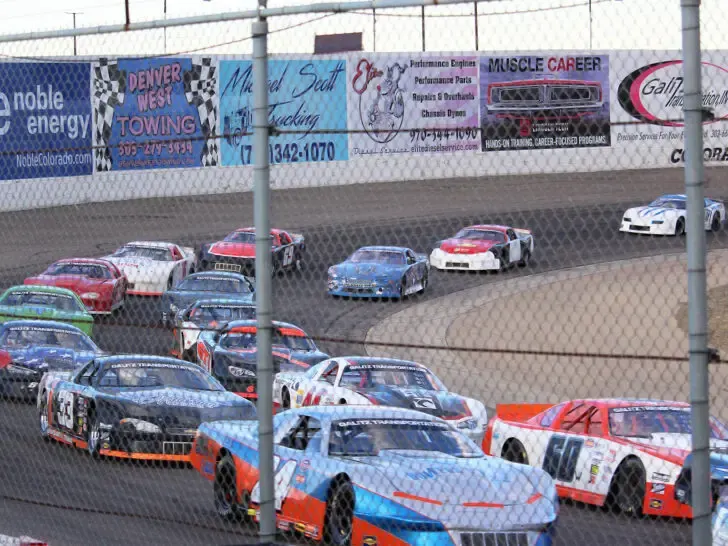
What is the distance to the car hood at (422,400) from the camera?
13.2m

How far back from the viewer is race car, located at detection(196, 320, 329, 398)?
52.6 ft

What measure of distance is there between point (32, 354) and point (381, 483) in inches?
319

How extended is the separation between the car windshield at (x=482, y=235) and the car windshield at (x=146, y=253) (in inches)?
222

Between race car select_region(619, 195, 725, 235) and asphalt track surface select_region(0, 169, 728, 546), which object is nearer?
asphalt track surface select_region(0, 169, 728, 546)

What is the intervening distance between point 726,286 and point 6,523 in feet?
55.9

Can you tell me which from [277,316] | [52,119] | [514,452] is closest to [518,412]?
[514,452]

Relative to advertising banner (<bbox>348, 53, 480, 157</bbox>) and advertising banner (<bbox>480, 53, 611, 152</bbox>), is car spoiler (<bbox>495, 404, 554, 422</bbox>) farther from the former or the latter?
advertising banner (<bbox>480, 53, 611, 152</bbox>)

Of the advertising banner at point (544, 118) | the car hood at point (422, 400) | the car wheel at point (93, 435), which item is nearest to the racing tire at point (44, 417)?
the car wheel at point (93, 435)

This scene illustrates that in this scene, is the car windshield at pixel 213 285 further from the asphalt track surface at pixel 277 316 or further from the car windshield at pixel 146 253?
the car windshield at pixel 146 253

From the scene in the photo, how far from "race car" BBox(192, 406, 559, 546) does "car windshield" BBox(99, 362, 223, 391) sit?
2775mm

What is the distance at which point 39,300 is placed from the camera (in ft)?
62.4

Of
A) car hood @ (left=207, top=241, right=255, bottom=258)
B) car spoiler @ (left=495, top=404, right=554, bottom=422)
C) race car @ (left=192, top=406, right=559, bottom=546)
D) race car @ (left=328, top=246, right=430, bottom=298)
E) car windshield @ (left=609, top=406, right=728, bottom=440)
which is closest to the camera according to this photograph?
race car @ (left=192, top=406, right=559, bottom=546)

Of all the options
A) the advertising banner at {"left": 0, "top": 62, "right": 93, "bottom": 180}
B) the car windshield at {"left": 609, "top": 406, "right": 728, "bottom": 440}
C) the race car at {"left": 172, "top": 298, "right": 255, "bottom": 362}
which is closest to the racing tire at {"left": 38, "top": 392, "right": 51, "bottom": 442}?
the car windshield at {"left": 609, "top": 406, "right": 728, "bottom": 440}

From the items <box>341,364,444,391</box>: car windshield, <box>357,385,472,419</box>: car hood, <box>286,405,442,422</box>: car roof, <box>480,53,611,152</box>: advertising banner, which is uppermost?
<box>480,53,611,152</box>: advertising banner
